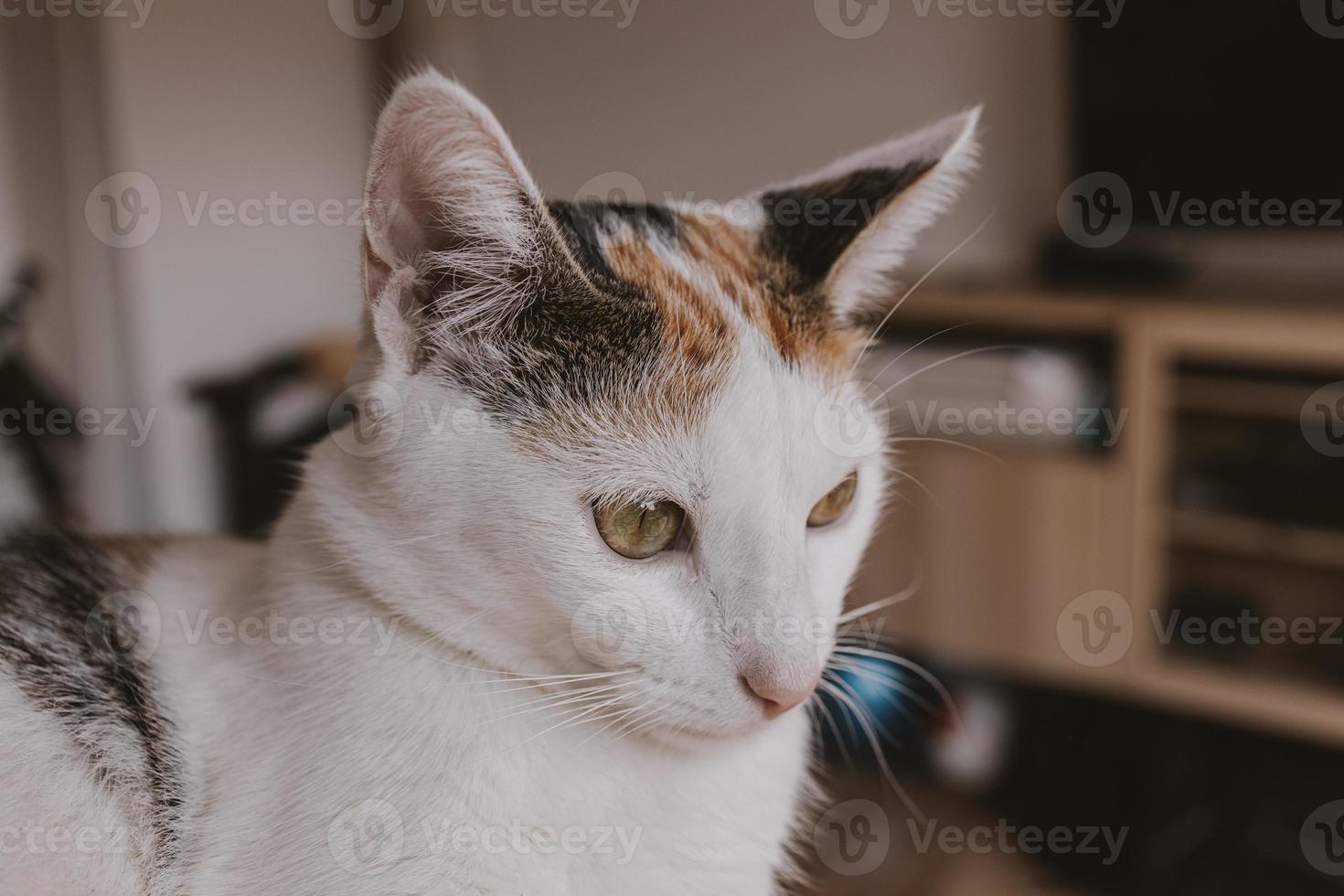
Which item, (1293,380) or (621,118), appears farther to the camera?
(621,118)

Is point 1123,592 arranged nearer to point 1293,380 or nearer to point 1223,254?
point 1293,380

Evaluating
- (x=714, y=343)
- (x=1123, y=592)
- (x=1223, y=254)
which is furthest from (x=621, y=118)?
(x=714, y=343)

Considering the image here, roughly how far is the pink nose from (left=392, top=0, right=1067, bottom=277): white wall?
214 cm

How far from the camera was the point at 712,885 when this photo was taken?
2.30 ft

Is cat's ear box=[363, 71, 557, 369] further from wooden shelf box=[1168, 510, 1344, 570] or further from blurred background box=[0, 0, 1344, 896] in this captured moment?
wooden shelf box=[1168, 510, 1344, 570]

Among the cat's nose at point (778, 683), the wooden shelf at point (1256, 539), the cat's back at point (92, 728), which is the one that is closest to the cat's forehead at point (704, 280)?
the cat's nose at point (778, 683)

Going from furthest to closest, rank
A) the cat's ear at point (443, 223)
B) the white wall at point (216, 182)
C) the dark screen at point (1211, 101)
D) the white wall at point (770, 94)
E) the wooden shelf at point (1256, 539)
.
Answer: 1. the white wall at point (770, 94)
2. the white wall at point (216, 182)
3. the dark screen at point (1211, 101)
4. the wooden shelf at point (1256, 539)
5. the cat's ear at point (443, 223)

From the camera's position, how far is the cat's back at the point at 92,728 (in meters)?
0.62

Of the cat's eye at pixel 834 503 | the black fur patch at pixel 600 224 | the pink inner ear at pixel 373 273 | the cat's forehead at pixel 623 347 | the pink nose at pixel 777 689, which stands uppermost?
the black fur patch at pixel 600 224

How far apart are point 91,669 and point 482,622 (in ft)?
0.89

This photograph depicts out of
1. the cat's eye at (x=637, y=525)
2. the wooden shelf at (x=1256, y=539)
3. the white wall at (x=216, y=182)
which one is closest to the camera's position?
the cat's eye at (x=637, y=525)

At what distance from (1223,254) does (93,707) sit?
2.69 metres

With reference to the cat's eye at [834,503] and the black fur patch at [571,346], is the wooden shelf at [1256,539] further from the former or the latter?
the black fur patch at [571,346]

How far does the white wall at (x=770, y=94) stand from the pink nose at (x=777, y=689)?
2135mm
